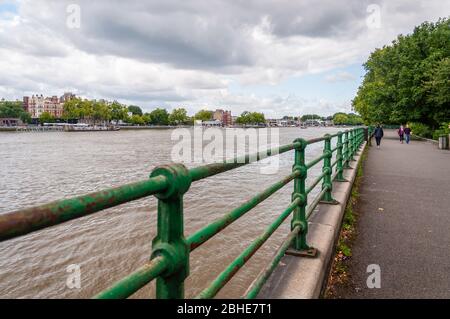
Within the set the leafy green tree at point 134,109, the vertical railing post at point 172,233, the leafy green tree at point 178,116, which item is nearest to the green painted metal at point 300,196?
the vertical railing post at point 172,233

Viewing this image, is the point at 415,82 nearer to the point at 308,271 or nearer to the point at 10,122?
the point at 308,271

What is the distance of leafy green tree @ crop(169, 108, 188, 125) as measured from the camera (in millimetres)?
177250

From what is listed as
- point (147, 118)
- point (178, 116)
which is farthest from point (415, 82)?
point (178, 116)

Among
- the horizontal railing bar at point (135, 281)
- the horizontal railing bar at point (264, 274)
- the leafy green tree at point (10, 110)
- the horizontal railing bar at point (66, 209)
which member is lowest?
the horizontal railing bar at point (264, 274)

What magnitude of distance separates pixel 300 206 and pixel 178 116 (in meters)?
177

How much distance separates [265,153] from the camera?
2.69 meters

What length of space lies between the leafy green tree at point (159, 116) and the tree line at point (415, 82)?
13921 cm

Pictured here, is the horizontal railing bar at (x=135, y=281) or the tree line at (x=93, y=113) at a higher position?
the tree line at (x=93, y=113)

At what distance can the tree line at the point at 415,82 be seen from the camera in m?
32.9

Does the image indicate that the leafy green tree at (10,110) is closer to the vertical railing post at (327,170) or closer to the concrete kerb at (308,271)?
the vertical railing post at (327,170)
